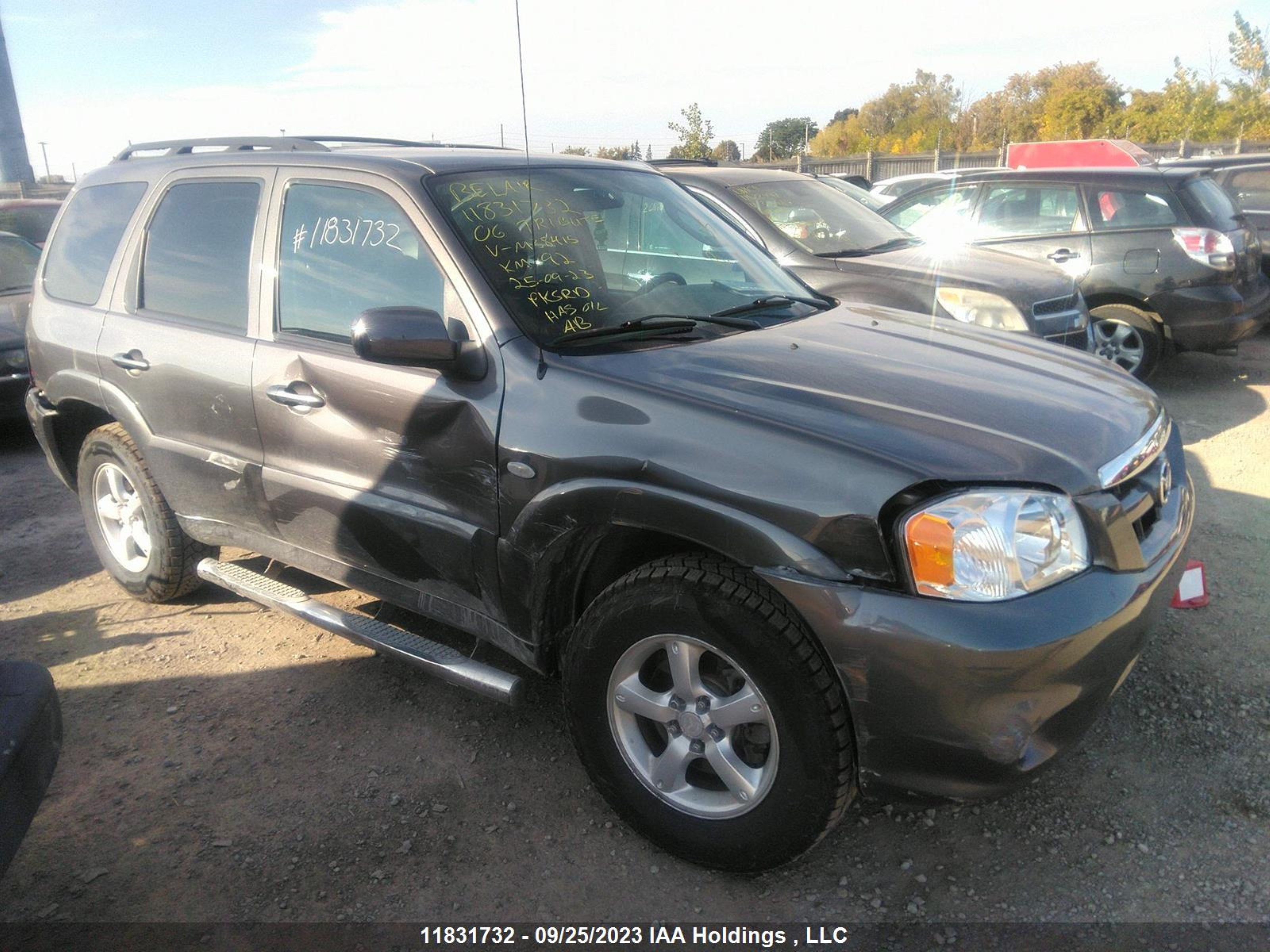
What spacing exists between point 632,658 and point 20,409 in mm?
6269

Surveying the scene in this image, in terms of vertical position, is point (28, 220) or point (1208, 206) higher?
point (28, 220)

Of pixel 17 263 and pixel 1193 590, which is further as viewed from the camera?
pixel 17 263

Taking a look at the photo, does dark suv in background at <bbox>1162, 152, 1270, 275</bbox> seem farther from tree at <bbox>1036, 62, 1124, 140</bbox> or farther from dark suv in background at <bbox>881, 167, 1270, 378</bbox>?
tree at <bbox>1036, 62, 1124, 140</bbox>

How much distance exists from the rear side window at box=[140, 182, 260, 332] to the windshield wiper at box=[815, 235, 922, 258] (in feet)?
12.4

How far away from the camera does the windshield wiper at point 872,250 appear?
6164 mm

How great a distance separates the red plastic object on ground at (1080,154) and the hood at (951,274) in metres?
11.0

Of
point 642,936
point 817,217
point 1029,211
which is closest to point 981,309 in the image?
point 817,217

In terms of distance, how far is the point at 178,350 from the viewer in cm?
354

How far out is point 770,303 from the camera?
3.37m

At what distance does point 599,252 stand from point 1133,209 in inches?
234

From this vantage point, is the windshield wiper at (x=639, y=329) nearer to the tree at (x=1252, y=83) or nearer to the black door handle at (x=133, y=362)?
the black door handle at (x=133, y=362)

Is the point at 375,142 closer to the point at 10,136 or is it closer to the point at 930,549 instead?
the point at 930,549

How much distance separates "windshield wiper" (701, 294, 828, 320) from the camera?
10.5ft

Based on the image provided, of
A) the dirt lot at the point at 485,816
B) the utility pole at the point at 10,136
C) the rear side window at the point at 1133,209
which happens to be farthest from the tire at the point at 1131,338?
the utility pole at the point at 10,136
